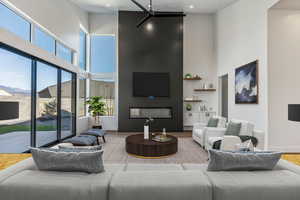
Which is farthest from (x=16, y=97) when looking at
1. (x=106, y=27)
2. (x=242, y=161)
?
(x=106, y=27)

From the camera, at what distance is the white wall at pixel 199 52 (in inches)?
296

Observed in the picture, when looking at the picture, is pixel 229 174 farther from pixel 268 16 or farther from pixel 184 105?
pixel 184 105

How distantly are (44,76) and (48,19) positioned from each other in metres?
1.49

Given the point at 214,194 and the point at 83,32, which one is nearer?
the point at 214,194

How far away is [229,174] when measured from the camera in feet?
4.87

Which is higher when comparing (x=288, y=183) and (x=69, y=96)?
(x=69, y=96)

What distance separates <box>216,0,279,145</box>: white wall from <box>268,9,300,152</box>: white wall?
5.8 inches

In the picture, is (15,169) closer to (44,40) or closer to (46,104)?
(46,104)

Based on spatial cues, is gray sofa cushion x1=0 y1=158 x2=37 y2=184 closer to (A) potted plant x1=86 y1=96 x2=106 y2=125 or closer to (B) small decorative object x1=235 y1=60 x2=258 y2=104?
(B) small decorative object x1=235 y1=60 x2=258 y2=104

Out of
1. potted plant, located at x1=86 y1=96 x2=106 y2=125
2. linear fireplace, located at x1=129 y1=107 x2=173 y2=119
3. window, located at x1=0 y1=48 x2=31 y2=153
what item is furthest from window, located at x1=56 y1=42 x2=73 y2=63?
linear fireplace, located at x1=129 y1=107 x2=173 y2=119

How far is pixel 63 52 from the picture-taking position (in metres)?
5.48

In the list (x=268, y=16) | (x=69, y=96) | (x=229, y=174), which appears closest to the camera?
(x=229, y=174)

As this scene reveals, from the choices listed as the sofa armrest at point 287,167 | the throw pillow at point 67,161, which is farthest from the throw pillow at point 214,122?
the throw pillow at point 67,161

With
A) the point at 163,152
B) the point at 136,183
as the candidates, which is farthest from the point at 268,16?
the point at 136,183
